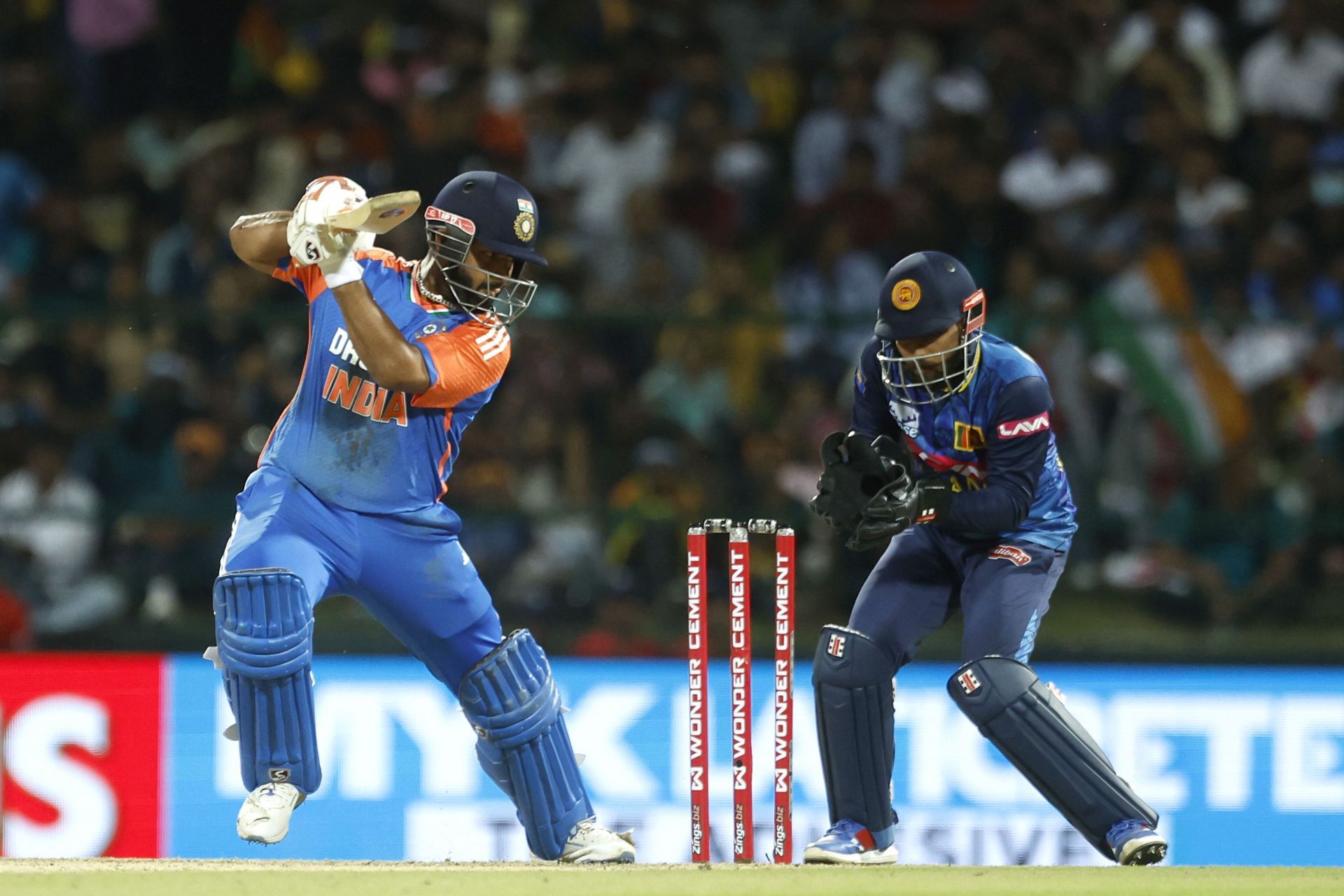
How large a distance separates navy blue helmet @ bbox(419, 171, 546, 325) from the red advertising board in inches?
111

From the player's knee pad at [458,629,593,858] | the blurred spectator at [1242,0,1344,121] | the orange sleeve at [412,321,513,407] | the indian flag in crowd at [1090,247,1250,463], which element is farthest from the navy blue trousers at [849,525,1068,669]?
the blurred spectator at [1242,0,1344,121]

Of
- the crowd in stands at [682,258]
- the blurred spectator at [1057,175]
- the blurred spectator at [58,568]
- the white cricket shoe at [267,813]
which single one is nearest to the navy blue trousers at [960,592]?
the white cricket shoe at [267,813]

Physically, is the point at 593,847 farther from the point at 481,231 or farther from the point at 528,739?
the point at 481,231

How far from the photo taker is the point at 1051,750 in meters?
5.11

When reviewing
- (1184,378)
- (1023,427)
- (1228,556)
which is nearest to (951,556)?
(1023,427)

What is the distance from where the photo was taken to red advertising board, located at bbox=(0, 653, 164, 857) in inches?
282

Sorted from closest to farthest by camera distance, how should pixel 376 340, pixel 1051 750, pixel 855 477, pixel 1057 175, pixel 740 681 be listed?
pixel 376 340 → pixel 1051 750 → pixel 855 477 → pixel 740 681 → pixel 1057 175

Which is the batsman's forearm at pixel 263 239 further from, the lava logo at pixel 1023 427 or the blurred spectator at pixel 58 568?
the blurred spectator at pixel 58 568

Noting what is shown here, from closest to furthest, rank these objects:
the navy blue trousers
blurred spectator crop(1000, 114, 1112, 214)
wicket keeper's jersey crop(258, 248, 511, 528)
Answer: wicket keeper's jersey crop(258, 248, 511, 528)
the navy blue trousers
blurred spectator crop(1000, 114, 1112, 214)

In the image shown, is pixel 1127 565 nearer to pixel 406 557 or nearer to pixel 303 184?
pixel 406 557

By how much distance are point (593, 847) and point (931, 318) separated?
71.7 inches

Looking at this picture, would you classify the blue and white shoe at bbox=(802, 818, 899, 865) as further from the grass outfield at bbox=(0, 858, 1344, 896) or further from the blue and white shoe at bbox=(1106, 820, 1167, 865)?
the blue and white shoe at bbox=(1106, 820, 1167, 865)

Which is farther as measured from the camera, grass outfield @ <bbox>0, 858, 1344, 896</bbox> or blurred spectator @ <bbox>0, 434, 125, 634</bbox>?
blurred spectator @ <bbox>0, 434, 125, 634</bbox>

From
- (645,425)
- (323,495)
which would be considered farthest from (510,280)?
(645,425)
